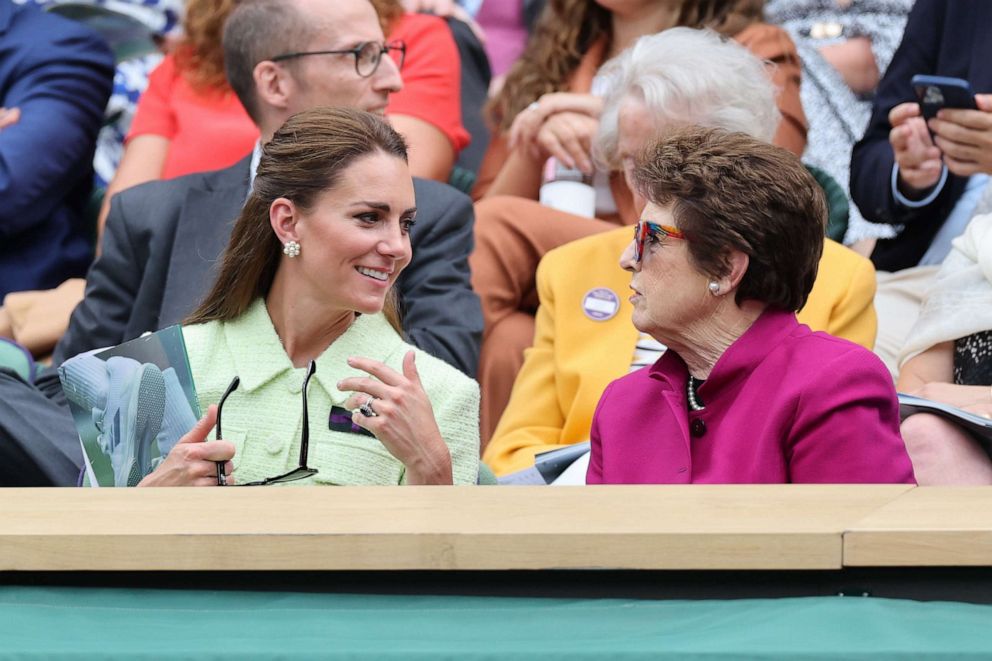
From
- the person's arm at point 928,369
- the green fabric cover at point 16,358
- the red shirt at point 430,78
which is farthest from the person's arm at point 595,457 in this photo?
the red shirt at point 430,78

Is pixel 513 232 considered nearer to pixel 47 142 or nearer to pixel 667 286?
pixel 667 286

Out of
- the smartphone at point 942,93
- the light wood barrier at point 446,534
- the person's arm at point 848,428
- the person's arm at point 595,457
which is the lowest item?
the person's arm at point 595,457

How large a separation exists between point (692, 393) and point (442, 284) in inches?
42.2

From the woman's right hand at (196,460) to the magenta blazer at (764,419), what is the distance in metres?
0.71

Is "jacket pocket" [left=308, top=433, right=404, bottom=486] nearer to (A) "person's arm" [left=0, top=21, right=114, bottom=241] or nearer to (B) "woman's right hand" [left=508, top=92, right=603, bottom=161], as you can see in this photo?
(B) "woman's right hand" [left=508, top=92, right=603, bottom=161]

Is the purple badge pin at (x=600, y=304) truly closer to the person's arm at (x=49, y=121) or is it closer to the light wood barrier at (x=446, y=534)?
the light wood barrier at (x=446, y=534)

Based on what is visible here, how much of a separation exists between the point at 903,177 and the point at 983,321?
77 cm

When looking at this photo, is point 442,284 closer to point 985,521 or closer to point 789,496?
point 789,496

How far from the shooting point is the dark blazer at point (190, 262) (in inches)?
139

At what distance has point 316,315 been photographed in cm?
282

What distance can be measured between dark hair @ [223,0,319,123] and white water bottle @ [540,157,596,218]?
785 mm

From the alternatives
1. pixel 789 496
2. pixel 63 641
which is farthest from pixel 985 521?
pixel 63 641

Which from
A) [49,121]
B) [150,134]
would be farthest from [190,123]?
[49,121]

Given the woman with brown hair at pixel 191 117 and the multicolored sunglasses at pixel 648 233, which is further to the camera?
the woman with brown hair at pixel 191 117
